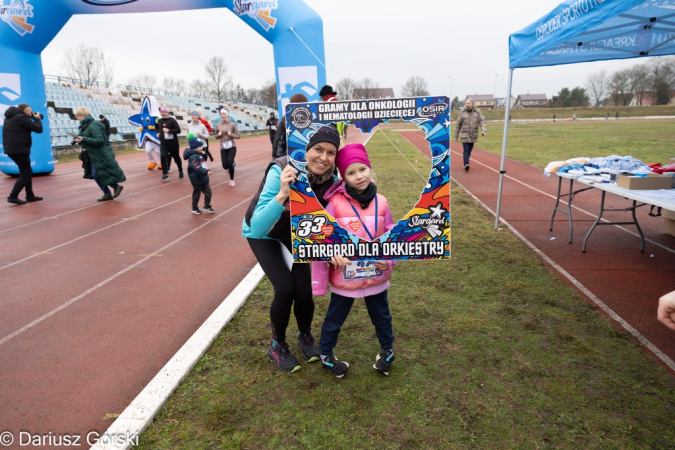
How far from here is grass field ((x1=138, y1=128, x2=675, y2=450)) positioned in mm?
2336

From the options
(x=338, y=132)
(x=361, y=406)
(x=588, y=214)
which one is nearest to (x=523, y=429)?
(x=361, y=406)

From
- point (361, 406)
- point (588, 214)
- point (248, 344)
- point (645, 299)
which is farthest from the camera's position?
point (588, 214)

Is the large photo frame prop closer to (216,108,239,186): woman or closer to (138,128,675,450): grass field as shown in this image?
(138,128,675,450): grass field

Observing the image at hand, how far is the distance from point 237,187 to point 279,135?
8.20m

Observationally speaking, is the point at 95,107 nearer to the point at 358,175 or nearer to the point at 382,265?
the point at 358,175

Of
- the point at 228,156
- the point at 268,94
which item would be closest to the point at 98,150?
the point at 228,156

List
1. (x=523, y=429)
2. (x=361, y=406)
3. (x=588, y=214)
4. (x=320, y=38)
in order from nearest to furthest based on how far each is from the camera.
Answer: (x=523, y=429)
(x=361, y=406)
(x=588, y=214)
(x=320, y=38)

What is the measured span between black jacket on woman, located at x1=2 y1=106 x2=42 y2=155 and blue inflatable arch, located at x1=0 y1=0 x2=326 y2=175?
320cm

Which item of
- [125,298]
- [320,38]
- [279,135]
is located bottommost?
[125,298]

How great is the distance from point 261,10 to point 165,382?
27.7 ft

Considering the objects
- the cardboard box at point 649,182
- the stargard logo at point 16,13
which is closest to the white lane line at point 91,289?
the cardboard box at point 649,182

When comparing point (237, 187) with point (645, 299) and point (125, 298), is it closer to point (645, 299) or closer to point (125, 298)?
point (125, 298)

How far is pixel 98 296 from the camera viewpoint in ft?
14.9

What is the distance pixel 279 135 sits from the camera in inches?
137
